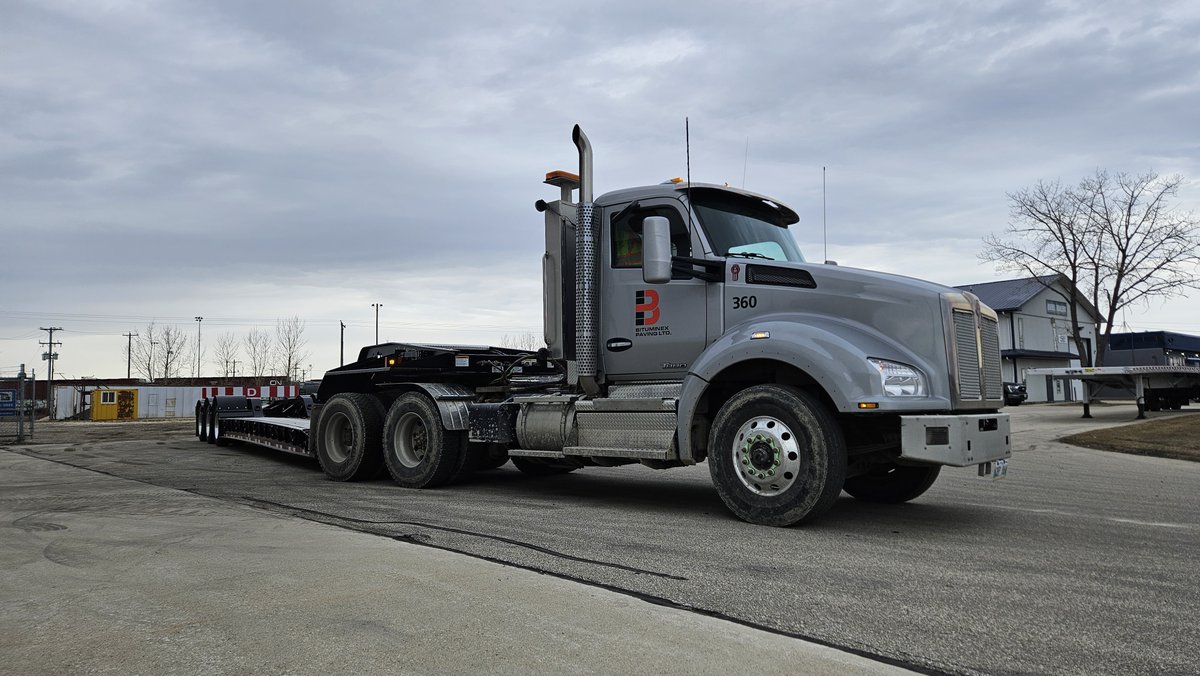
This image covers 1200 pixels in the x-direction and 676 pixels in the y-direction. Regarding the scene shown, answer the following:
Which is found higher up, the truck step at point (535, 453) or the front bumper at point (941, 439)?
the front bumper at point (941, 439)

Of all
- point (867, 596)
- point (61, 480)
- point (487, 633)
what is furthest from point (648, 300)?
point (61, 480)

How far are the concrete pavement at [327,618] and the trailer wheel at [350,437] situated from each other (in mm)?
4068

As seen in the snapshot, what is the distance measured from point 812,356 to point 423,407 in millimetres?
4784

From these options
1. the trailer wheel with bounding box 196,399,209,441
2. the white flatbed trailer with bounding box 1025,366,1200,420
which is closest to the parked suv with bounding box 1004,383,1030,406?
the trailer wheel with bounding box 196,399,209,441

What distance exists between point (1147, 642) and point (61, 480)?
35.7 feet

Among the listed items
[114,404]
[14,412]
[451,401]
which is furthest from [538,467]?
[114,404]

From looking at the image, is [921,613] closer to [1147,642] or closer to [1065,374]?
[1147,642]

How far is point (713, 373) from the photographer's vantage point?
6648mm

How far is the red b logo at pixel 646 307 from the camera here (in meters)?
7.52

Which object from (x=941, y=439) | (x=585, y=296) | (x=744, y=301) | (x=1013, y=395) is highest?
(x=585, y=296)

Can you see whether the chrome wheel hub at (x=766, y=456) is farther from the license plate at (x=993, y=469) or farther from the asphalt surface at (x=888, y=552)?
the license plate at (x=993, y=469)

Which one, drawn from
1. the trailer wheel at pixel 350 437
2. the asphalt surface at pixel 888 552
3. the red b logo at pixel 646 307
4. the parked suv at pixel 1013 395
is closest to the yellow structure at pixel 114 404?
the asphalt surface at pixel 888 552

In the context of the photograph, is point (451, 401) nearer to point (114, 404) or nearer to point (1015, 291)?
point (114, 404)

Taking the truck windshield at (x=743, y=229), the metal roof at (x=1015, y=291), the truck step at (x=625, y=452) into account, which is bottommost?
the truck step at (x=625, y=452)
